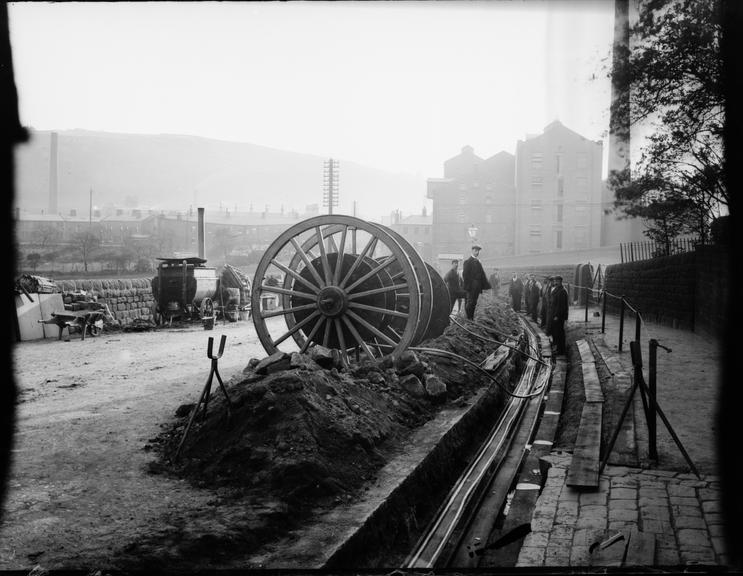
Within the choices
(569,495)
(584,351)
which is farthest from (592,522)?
(584,351)

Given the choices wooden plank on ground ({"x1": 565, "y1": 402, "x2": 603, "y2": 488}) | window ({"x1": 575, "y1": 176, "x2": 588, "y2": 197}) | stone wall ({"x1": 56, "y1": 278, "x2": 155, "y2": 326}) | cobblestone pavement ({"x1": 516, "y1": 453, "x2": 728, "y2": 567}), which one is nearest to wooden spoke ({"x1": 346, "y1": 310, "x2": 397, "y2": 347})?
wooden plank on ground ({"x1": 565, "y1": 402, "x2": 603, "y2": 488})

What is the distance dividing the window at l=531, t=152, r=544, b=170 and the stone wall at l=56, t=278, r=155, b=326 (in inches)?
1306

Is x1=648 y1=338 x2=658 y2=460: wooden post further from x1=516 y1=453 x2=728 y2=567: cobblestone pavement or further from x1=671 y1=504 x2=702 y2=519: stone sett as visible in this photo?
x1=671 y1=504 x2=702 y2=519: stone sett

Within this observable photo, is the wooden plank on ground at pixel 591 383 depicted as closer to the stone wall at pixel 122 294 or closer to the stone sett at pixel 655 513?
the stone sett at pixel 655 513

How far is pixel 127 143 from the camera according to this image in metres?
141

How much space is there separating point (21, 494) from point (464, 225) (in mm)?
50428

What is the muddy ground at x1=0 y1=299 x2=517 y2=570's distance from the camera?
11.6 feet

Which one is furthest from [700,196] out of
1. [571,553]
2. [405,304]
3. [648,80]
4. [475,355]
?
[571,553]

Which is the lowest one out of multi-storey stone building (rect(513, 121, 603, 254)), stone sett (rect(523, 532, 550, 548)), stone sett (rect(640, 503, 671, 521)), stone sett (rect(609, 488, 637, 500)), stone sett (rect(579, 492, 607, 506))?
stone sett (rect(523, 532, 550, 548))

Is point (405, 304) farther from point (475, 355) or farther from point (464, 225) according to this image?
point (464, 225)

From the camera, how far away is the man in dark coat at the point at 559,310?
1235 centimetres

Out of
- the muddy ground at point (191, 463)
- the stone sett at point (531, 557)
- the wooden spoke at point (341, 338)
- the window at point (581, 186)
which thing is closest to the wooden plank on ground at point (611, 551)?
the stone sett at point (531, 557)

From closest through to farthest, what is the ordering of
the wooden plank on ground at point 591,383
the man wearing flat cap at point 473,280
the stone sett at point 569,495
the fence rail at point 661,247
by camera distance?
the stone sett at point 569,495
the wooden plank on ground at point 591,383
the man wearing flat cap at point 473,280
the fence rail at point 661,247

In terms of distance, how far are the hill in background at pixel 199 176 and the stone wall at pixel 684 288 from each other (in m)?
91.8
